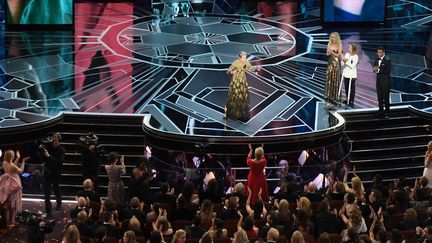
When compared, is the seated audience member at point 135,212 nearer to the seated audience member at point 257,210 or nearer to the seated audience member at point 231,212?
the seated audience member at point 231,212

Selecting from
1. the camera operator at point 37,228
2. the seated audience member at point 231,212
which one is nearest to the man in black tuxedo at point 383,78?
the seated audience member at point 231,212

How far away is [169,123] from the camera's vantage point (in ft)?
63.5

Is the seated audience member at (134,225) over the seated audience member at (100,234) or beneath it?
over

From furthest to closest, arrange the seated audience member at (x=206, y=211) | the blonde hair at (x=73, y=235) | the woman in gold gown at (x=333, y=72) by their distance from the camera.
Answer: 1. the woman in gold gown at (x=333, y=72)
2. the seated audience member at (x=206, y=211)
3. the blonde hair at (x=73, y=235)

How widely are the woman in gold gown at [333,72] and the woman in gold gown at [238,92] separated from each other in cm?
190

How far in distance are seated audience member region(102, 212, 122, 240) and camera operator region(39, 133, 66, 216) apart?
277 cm

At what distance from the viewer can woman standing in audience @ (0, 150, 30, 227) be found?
1534 centimetres

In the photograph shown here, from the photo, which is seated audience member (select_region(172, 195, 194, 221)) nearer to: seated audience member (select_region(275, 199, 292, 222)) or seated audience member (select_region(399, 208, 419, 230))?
seated audience member (select_region(275, 199, 292, 222))

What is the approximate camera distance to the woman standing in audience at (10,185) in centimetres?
1534

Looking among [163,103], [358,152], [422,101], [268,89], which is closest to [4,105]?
[163,103]

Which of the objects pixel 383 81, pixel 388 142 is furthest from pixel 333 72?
pixel 388 142

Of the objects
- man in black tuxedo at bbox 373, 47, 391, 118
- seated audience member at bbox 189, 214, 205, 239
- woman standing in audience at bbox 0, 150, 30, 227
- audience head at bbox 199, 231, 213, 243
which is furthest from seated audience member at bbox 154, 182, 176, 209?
man in black tuxedo at bbox 373, 47, 391, 118

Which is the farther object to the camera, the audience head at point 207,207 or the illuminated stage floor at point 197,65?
the illuminated stage floor at point 197,65

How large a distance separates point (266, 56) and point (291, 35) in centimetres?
231
